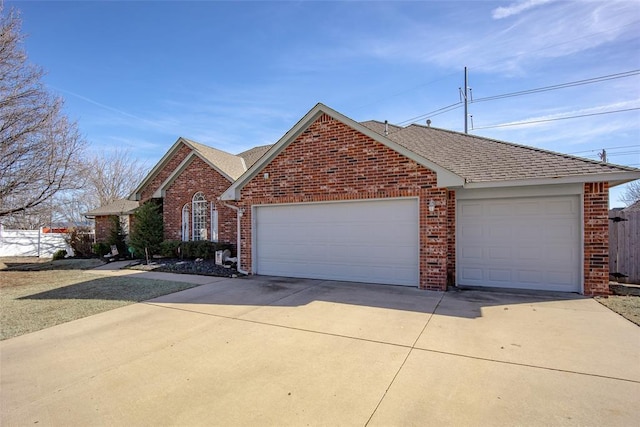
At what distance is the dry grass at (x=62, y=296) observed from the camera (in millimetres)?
6410

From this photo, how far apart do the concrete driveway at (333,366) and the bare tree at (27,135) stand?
1101cm

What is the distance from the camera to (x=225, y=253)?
44.1ft

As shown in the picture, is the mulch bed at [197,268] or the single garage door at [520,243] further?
the mulch bed at [197,268]

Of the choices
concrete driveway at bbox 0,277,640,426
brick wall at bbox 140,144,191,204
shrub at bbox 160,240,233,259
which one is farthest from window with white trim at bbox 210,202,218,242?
concrete driveway at bbox 0,277,640,426

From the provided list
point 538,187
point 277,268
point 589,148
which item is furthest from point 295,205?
point 589,148

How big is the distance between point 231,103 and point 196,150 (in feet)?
9.78

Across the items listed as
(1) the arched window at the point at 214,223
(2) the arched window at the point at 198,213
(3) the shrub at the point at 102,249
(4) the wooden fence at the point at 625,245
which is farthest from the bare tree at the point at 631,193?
(3) the shrub at the point at 102,249

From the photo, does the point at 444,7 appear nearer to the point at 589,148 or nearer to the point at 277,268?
the point at 277,268

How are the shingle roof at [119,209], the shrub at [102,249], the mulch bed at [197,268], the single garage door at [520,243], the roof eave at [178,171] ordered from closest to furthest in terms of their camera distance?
the single garage door at [520,243]
the mulch bed at [197,268]
the roof eave at [178,171]
the shrub at [102,249]
the shingle roof at [119,209]

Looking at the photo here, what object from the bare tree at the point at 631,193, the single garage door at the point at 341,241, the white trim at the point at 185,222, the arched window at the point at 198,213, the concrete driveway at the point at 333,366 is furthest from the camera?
the bare tree at the point at 631,193

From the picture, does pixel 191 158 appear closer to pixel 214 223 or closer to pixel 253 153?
pixel 214 223

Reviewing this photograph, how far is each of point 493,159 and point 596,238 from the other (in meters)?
2.99

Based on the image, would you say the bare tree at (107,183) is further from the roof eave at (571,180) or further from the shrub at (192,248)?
the roof eave at (571,180)

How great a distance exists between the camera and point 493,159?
9023mm
